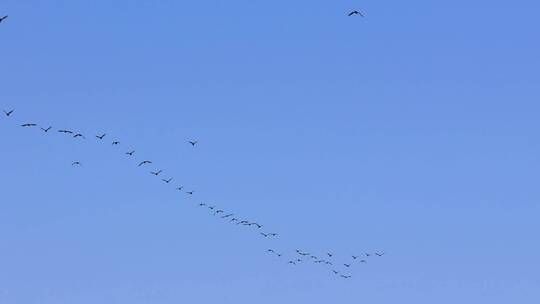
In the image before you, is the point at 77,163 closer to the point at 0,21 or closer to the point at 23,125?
the point at 23,125

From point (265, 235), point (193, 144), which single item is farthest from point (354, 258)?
point (193, 144)

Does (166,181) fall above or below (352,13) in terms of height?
below

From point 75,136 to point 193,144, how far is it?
494 inches

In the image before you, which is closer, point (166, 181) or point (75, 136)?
point (166, 181)

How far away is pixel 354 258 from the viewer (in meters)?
129

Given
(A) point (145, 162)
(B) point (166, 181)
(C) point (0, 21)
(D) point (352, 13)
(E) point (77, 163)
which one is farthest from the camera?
(A) point (145, 162)

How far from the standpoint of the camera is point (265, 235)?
118 metres

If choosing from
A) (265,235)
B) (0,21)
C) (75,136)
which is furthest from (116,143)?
(0,21)

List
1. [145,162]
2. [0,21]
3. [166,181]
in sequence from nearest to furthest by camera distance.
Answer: [0,21] → [166,181] → [145,162]

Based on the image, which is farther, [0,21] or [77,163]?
[77,163]

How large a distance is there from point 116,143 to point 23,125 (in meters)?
9.53

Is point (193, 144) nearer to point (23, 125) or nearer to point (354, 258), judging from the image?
point (23, 125)

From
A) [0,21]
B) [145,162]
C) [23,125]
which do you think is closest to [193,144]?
[145,162]

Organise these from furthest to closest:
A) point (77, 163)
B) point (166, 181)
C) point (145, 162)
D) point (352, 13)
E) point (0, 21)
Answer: point (145, 162), point (77, 163), point (166, 181), point (352, 13), point (0, 21)
